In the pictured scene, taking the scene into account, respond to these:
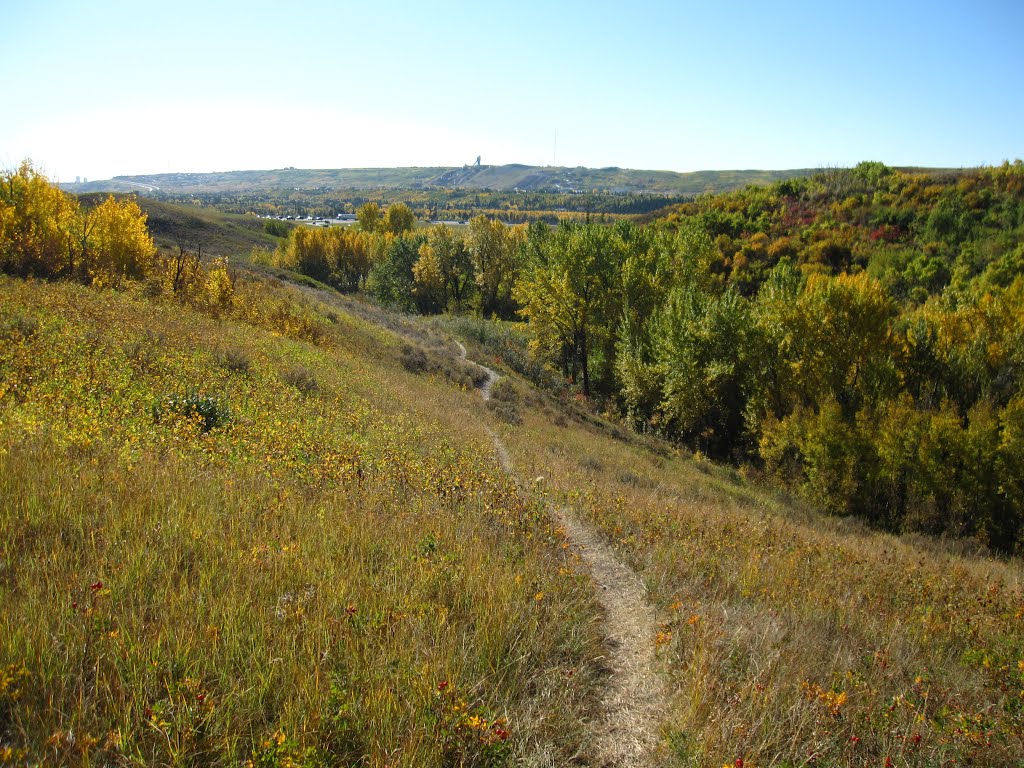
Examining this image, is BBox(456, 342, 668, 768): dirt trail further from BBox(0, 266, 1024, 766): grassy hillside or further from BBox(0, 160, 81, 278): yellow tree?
BBox(0, 160, 81, 278): yellow tree

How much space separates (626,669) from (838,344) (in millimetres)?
Answer: 24935

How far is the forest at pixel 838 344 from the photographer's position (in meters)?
20.3

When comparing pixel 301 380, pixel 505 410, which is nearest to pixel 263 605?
pixel 301 380

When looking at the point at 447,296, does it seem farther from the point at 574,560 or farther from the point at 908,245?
the point at 574,560

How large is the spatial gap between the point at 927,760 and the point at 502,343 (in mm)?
37614

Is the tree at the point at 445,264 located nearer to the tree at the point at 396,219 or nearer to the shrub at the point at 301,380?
the tree at the point at 396,219

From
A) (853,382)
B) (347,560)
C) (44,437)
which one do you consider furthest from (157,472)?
(853,382)

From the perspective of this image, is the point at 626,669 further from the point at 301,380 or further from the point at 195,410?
the point at 301,380

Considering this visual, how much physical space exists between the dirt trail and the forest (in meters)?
19.3

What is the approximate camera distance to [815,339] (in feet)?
80.5

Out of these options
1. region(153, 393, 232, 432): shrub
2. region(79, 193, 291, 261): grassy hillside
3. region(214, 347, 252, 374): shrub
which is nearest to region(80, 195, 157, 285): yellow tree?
region(214, 347, 252, 374): shrub

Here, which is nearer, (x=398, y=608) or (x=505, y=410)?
(x=398, y=608)

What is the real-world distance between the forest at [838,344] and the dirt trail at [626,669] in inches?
759

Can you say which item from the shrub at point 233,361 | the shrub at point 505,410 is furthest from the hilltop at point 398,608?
the shrub at point 505,410
